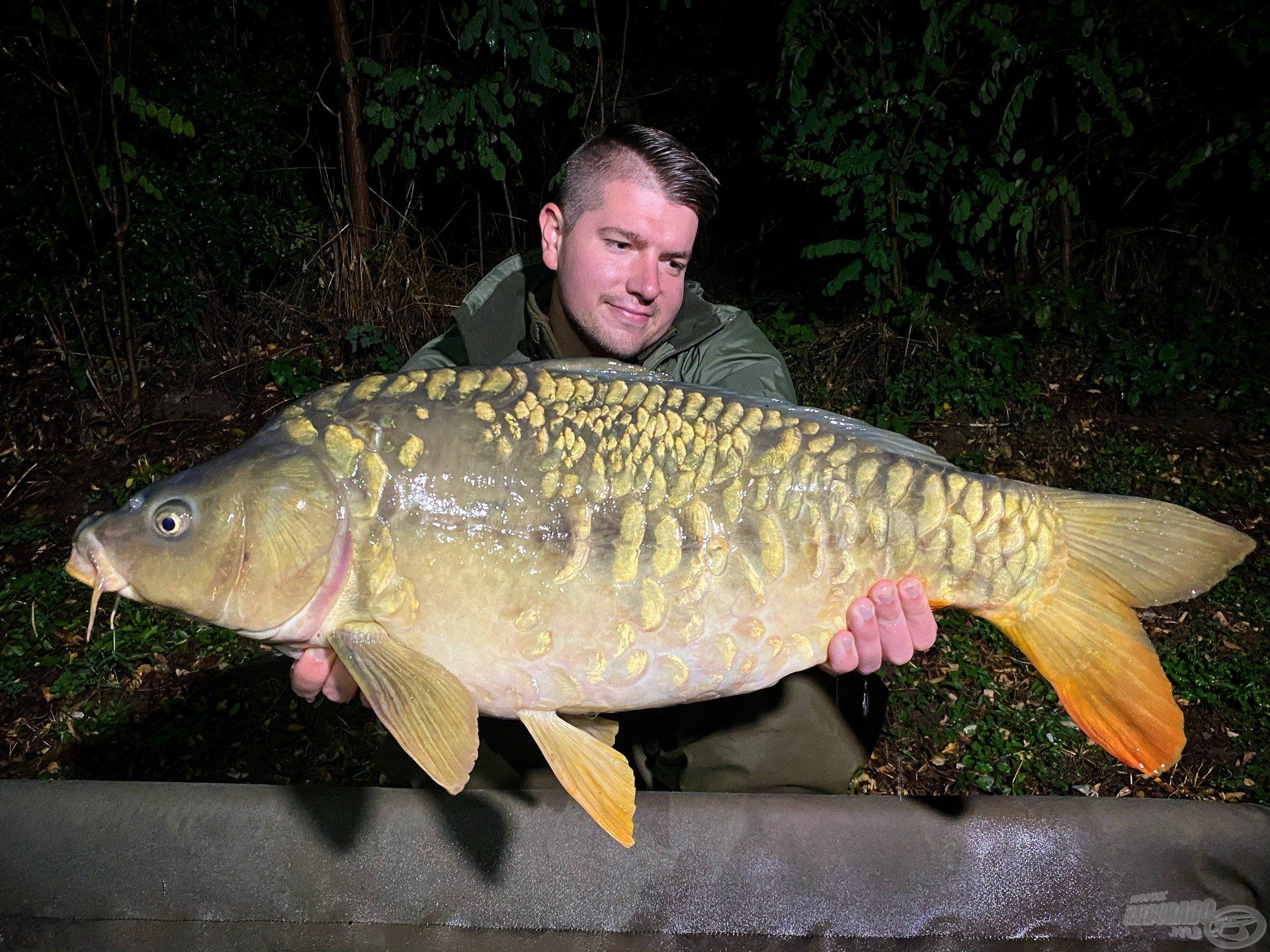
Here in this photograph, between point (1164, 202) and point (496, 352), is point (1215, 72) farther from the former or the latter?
point (496, 352)

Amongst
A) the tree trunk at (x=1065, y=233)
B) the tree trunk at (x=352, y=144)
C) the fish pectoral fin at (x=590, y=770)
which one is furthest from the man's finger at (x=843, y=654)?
the tree trunk at (x=352, y=144)

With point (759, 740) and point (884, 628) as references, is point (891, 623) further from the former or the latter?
point (759, 740)

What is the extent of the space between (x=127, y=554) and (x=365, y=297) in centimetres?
337

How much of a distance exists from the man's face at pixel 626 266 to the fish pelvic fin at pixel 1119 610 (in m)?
1.01

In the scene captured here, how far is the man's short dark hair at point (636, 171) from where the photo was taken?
2.12 m

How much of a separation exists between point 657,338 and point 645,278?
18cm

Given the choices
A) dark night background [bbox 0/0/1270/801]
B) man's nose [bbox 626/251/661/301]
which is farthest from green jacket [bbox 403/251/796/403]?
dark night background [bbox 0/0/1270/801]

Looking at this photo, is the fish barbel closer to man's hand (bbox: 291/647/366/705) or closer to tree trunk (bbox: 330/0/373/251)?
man's hand (bbox: 291/647/366/705)

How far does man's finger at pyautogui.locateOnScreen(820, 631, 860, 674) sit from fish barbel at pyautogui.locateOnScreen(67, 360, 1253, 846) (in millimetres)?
20

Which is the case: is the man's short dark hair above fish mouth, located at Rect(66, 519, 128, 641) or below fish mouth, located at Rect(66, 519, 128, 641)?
above

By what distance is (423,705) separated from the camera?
1375mm

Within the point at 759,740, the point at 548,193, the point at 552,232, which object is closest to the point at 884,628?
the point at 759,740

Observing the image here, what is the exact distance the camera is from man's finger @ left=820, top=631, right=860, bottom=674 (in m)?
1.51

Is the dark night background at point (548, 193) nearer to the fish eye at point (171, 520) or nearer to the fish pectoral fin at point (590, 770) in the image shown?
the fish eye at point (171, 520)
